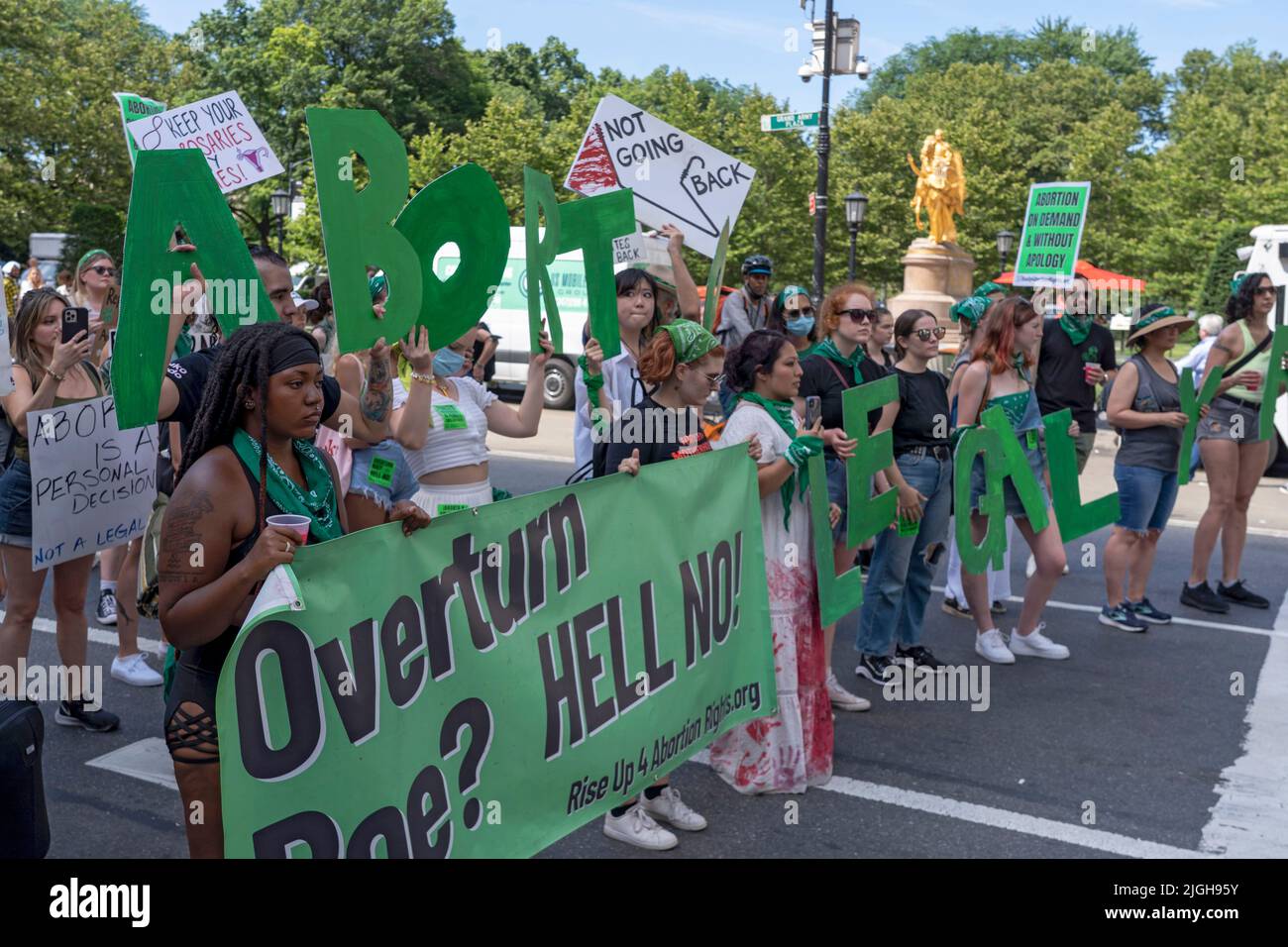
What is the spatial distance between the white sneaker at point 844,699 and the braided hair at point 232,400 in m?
3.42

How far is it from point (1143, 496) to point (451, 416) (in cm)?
428

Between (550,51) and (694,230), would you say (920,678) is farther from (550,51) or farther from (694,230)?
(550,51)

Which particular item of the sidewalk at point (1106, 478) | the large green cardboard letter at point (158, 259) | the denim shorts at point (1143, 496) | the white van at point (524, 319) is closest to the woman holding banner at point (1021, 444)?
the denim shorts at point (1143, 496)

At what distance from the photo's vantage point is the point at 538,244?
4.37 m

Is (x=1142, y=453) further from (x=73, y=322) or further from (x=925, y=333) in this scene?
(x=73, y=322)

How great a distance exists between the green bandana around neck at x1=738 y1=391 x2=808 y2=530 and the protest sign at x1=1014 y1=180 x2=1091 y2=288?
6732mm

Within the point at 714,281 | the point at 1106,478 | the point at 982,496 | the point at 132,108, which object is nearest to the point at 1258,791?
the point at 982,496

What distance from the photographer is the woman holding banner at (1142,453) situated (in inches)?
269

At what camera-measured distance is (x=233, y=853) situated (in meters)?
2.47

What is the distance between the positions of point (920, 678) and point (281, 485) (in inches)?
154

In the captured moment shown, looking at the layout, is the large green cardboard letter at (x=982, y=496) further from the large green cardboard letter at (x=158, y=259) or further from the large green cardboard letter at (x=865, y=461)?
the large green cardboard letter at (x=158, y=259)

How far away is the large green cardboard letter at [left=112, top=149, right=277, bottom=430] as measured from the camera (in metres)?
3.36

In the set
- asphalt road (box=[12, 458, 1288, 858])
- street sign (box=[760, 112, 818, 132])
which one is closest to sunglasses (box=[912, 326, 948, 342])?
asphalt road (box=[12, 458, 1288, 858])
